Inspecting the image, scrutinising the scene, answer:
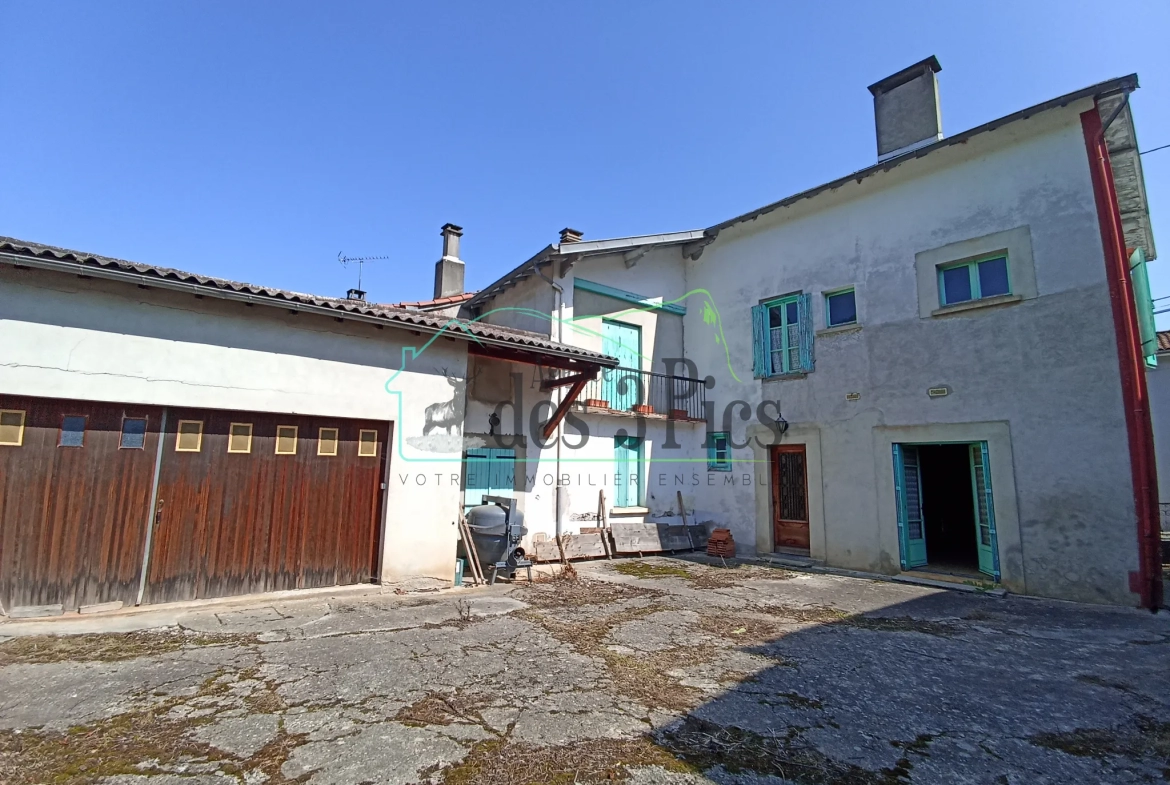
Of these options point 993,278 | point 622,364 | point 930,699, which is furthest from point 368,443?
point 993,278

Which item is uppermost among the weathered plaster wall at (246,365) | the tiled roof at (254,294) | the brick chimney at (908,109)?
the brick chimney at (908,109)

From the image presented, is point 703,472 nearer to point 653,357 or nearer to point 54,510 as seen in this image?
point 653,357

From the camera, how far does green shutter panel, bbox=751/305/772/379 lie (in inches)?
432

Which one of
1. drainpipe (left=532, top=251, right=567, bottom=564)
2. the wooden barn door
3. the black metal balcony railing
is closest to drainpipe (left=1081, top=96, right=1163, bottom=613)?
the black metal balcony railing

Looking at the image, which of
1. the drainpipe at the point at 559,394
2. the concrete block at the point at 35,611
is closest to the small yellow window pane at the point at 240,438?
the concrete block at the point at 35,611

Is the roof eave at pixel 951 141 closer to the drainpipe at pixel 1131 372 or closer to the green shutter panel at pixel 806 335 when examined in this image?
the drainpipe at pixel 1131 372

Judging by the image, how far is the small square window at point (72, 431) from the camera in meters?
5.57

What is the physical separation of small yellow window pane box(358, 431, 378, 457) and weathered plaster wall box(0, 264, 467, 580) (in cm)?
25

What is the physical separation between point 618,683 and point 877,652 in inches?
103

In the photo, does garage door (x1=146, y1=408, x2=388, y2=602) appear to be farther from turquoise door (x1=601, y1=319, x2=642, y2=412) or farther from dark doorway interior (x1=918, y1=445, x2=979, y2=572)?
dark doorway interior (x1=918, y1=445, x2=979, y2=572)

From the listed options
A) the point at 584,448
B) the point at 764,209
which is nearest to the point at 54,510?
the point at 584,448

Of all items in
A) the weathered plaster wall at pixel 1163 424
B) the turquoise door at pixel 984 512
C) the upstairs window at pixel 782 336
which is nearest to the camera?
the turquoise door at pixel 984 512

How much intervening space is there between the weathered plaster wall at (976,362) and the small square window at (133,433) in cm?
946

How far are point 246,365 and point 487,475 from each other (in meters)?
4.14
